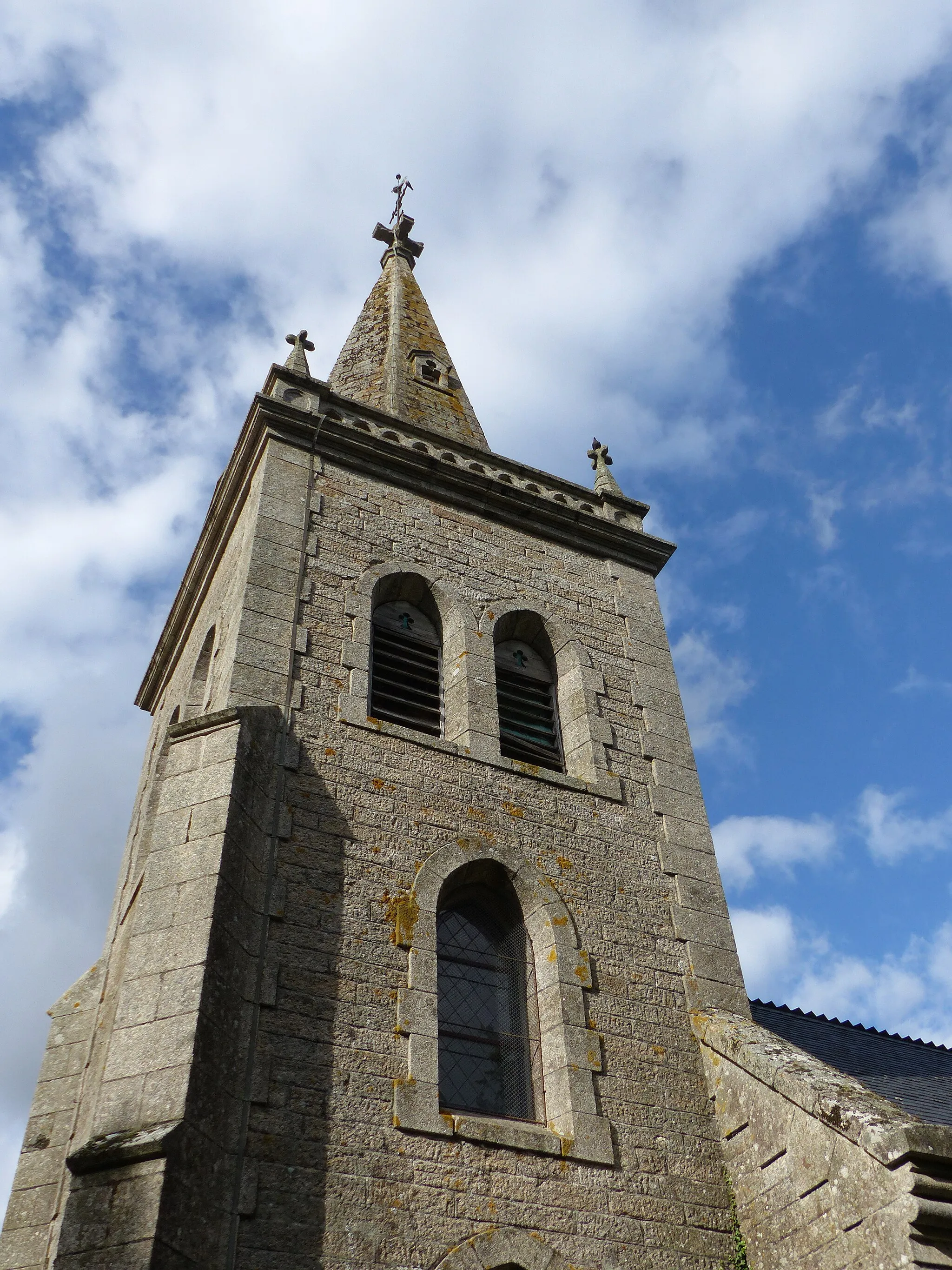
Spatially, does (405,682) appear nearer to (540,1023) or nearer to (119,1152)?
(540,1023)

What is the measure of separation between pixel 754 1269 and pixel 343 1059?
2.66 metres

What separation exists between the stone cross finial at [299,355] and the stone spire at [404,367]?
0.91 metres

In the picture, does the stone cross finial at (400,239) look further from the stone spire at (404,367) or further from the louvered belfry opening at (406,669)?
the louvered belfry opening at (406,669)

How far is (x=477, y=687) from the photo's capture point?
9.76 m

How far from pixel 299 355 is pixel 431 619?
3.40m

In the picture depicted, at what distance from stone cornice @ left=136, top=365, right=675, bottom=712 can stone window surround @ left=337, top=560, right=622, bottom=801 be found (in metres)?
1.22

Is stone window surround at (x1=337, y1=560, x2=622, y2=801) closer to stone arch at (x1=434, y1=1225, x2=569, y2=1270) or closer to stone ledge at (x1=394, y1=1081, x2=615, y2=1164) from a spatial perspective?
stone ledge at (x1=394, y1=1081, x2=615, y2=1164)

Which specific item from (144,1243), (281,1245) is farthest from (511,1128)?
(144,1243)

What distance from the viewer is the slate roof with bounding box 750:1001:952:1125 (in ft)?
30.5

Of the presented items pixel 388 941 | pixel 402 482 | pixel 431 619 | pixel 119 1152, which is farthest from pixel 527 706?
pixel 119 1152

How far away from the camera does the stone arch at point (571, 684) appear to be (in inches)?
385

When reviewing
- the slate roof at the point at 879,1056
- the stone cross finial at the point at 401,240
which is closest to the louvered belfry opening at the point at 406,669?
the slate roof at the point at 879,1056

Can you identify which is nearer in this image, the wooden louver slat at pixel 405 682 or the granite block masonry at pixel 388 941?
the granite block masonry at pixel 388 941

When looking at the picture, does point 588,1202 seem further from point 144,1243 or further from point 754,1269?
point 144,1243
